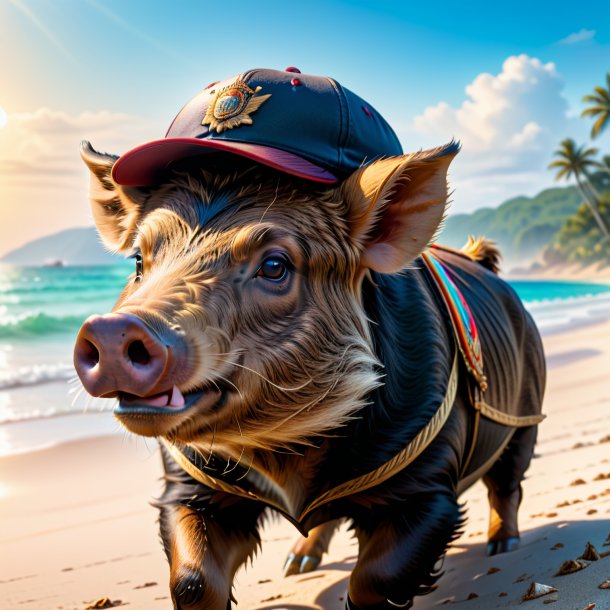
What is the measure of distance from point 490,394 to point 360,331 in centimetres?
90

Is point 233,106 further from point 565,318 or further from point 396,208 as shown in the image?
point 565,318

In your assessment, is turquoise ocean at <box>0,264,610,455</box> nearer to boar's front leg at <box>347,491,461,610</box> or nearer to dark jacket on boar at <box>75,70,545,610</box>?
dark jacket on boar at <box>75,70,545,610</box>

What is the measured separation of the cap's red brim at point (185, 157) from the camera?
201cm

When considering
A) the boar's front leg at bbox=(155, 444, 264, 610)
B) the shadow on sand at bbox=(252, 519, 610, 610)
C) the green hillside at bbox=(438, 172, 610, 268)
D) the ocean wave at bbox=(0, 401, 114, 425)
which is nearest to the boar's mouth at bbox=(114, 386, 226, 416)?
the boar's front leg at bbox=(155, 444, 264, 610)

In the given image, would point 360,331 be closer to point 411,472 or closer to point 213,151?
point 411,472

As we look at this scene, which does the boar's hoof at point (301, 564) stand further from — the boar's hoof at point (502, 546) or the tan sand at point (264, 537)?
the boar's hoof at point (502, 546)

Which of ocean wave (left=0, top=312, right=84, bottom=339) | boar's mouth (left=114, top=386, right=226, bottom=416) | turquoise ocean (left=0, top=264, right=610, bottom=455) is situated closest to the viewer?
boar's mouth (left=114, top=386, right=226, bottom=416)

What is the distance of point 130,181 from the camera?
2268 millimetres

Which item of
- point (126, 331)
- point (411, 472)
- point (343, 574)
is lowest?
point (343, 574)

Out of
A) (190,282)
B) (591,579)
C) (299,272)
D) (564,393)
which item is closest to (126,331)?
(190,282)

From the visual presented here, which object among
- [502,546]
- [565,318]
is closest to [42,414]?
[502,546]

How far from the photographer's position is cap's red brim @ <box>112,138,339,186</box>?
201 centimetres

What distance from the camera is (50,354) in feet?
55.0

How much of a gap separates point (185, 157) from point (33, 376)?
35.4 ft
